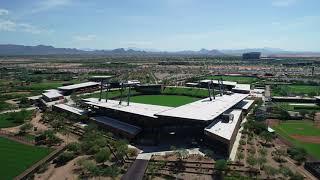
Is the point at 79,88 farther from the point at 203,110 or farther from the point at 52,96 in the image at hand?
the point at 203,110

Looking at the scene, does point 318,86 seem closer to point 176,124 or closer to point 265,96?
point 265,96

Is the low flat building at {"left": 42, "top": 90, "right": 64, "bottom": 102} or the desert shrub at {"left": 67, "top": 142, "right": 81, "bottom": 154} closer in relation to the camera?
the desert shrub at {"left": 67, "top": 142, "right": 81, "bottom": 154}

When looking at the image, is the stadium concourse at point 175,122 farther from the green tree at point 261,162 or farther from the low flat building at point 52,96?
the low flat building at point 52,96

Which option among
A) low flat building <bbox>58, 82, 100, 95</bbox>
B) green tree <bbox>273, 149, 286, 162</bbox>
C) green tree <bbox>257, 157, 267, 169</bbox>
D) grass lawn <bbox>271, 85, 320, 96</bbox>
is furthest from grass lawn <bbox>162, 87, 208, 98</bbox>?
green tree <bbox>257, 157, 267, 169</bbox>

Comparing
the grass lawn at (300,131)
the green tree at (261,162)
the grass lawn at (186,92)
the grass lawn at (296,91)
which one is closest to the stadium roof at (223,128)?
the green tree at (261,162)

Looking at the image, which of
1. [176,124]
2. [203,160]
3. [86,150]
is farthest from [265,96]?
[86,150]

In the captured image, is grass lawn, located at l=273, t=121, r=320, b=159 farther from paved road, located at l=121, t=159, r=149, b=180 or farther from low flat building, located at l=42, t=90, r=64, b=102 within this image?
low flat building, located at l=42, t=90, r=64, b=102

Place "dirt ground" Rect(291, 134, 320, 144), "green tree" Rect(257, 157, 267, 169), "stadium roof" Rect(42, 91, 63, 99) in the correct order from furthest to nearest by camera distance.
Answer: "stadium roof" Rect(42, 91, 63, 99)
"dirt ground" Rect(291, 134, 320, 144)
"green tree" Rect(257, 157, 267, 169)
